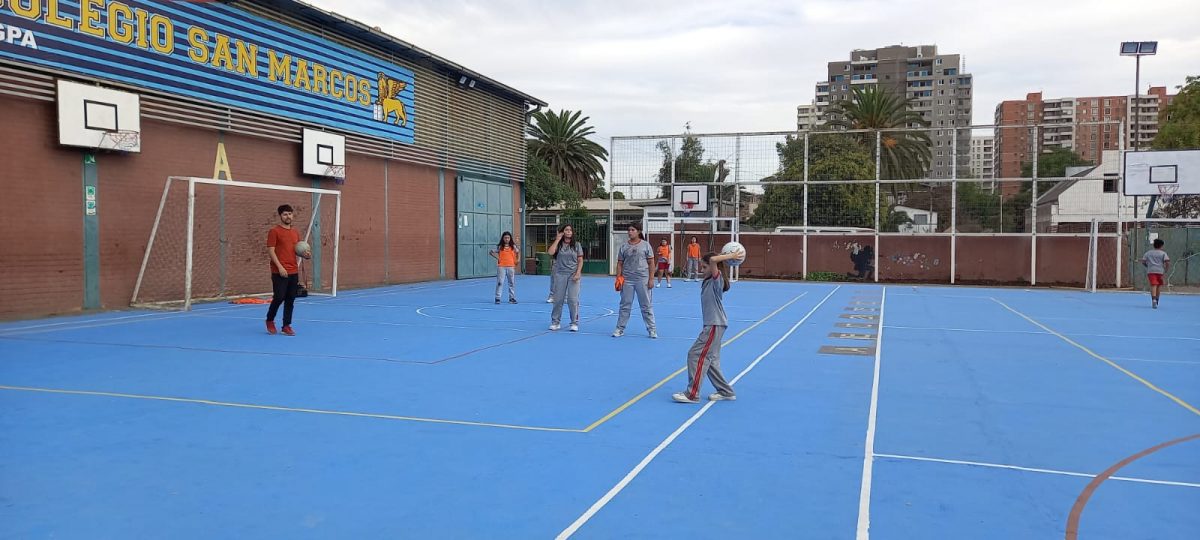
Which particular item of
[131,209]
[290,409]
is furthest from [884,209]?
[290,409]

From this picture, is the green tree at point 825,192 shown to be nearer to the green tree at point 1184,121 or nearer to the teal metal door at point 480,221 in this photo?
the teal metal door at point 480,221

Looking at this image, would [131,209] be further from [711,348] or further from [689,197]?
Answer: [689,197]

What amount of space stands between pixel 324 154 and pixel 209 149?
154 inches

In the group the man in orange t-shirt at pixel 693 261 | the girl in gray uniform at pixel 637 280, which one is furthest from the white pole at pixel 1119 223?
the girl in gray uniform at pixel 637 280

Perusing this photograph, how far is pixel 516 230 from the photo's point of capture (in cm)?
3575

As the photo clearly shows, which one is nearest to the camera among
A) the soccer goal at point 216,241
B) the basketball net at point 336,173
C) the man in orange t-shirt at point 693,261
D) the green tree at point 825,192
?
the soccer goal at point 216,241

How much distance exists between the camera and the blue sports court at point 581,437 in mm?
4773

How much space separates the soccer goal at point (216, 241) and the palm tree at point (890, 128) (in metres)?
25.1

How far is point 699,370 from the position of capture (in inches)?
318

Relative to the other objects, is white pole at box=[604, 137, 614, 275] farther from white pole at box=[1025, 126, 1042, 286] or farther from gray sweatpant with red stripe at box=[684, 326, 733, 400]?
gray sweatpant with red stripe at box=[684, 326, 733, 400]

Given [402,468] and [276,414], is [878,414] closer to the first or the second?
[402,468]

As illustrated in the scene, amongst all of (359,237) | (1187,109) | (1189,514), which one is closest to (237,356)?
(1189,514)

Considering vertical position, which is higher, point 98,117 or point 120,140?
point 98,117

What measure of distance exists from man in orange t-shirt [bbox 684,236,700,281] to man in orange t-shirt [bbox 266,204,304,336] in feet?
61.5
